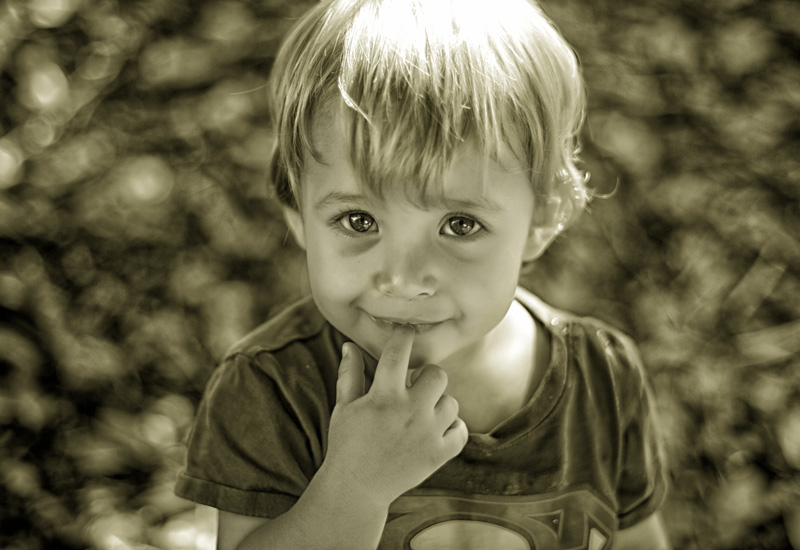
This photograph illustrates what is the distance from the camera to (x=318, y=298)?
97 centimetres

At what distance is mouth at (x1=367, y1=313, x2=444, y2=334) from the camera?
951 millimetres

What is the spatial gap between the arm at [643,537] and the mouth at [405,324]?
0.46 m

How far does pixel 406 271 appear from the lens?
90 cm

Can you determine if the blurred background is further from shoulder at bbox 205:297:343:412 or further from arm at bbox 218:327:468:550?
arm at bbox 218:327:468:550

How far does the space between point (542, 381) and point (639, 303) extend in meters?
0.73

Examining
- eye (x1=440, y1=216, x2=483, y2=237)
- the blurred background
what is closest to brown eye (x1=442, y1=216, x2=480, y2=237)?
eye (x1=440, y1=216, x2=483, y2=237)

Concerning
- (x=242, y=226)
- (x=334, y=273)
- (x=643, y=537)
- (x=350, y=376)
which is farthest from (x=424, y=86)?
(x=242, y=226)

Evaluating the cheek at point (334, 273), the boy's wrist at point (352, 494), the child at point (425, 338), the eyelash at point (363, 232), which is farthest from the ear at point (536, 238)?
the boy's wrist at point (352, 494)

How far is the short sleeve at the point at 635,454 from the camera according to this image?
1.17 meters

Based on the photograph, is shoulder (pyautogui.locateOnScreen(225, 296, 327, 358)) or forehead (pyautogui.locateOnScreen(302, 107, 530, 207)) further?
shoulder (pyautogui.locateOnScreen(225, 296, 327, 358))

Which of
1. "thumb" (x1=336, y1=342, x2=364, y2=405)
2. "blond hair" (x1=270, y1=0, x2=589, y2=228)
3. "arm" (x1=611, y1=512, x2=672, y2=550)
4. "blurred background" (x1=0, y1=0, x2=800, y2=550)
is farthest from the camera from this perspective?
"blurred background" (x1=0, y1=0, x2=800, y2=550)

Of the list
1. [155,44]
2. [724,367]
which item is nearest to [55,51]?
[155,44]

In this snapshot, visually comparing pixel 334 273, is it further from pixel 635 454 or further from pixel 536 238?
pixel 635 454

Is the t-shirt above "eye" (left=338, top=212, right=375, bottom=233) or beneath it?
beneath
